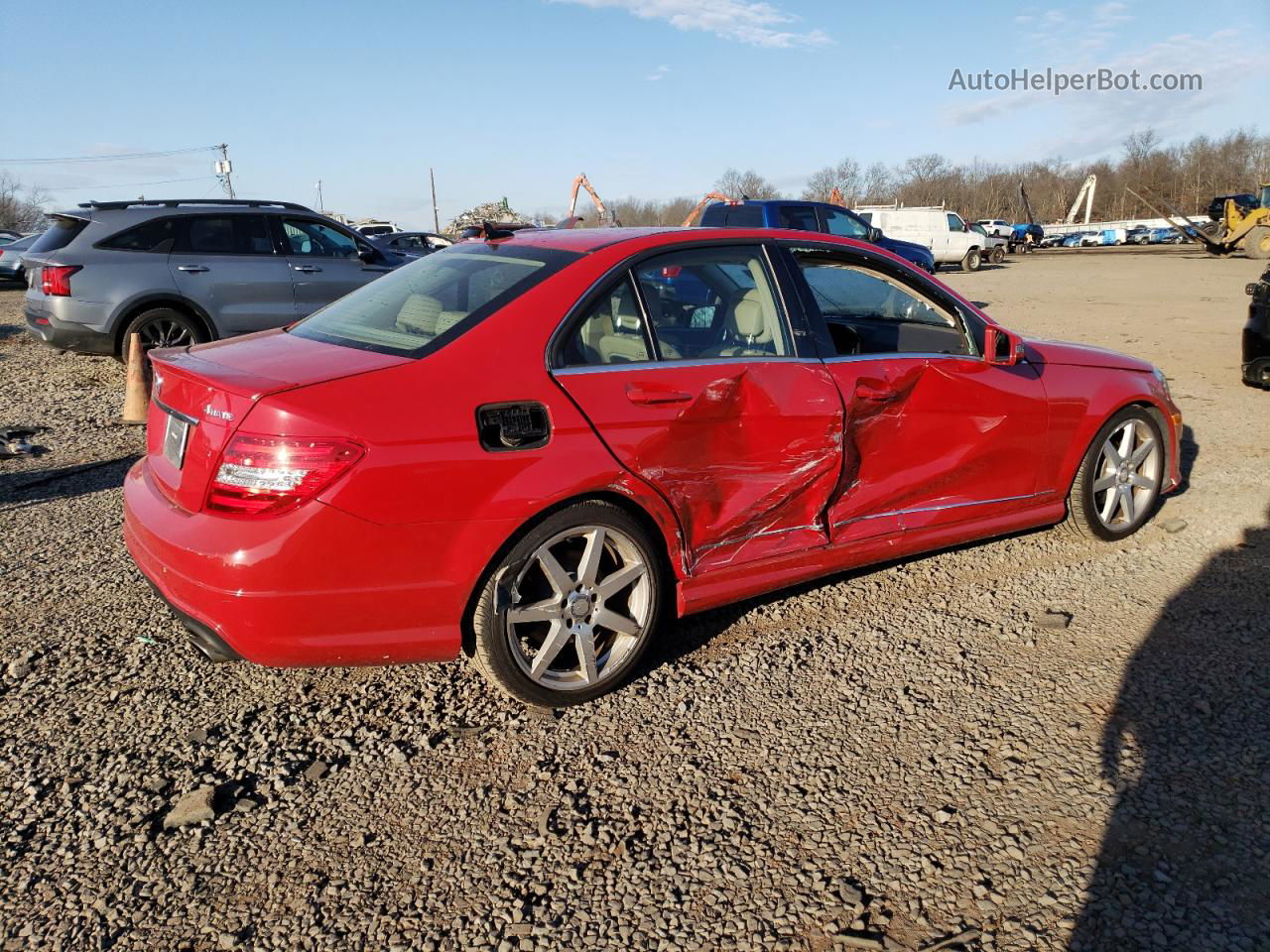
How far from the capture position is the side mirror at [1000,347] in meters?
4.42

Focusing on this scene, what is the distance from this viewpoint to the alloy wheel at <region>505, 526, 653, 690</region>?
130 inches

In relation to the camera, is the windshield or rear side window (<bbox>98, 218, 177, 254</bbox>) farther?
rear side window (<bbox>98, 218, 177, 254</bbox>)

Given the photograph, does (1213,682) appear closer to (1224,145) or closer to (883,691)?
(883,691)

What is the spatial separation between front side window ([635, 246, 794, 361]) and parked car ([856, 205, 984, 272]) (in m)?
32.8

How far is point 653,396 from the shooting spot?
346cm

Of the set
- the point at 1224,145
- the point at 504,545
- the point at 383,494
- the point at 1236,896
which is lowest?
the point at 1236,896

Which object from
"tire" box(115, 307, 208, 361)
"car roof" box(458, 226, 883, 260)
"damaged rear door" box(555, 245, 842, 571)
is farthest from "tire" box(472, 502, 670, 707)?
"tire" box(115, 307, 208, 361)

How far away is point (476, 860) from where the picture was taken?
2.65 meters

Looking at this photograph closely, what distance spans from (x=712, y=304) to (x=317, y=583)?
1.86 meters

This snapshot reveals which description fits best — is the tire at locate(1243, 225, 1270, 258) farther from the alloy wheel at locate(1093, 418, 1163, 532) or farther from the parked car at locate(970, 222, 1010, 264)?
the alloy wheel at locate(1093, 418, 1163, 532)

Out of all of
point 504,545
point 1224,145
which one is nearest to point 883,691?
point 504,545

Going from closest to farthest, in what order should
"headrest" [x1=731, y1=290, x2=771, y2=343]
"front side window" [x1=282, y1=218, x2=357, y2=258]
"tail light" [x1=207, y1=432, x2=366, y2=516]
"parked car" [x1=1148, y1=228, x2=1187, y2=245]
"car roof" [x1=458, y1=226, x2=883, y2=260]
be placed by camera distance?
"tail light" [x1=207, y1=432, x2=366, y2=516] < "car roof" [x1=458, y1=226, x2=883, y2=260] < "headrest" [x1=731, y1=290, x2=771, y2=343] < "front side window" [x1=282, y1=218, x2=357, y2=258] < "parked car" [x1=1148, y1=228, x2=1187, y2=245]

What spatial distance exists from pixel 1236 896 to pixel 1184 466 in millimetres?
4897

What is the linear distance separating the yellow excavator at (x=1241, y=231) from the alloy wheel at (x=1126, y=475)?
114 feet
